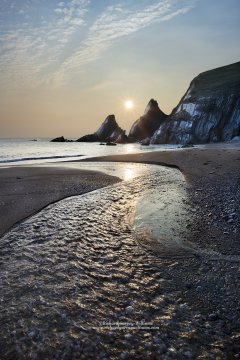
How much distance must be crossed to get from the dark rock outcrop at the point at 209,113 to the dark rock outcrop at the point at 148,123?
3267cm

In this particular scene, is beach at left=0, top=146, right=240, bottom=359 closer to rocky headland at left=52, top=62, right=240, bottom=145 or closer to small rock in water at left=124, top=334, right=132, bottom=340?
small rock in water at left=124, top=334, right=132, bottom=340

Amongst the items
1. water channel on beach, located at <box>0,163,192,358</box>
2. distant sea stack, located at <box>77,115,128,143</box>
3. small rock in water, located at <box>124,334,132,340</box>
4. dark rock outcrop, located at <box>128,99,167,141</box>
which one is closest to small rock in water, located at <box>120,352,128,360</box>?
small rock in water, located at <box>124,334,132,340</box>

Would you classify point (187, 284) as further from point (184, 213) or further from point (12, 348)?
point (184, 213)

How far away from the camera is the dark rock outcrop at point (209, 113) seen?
6669 cm

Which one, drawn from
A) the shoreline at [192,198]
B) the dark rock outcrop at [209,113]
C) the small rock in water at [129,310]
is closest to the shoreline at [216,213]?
the shoreline at [192,198]

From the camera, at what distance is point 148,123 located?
115 m

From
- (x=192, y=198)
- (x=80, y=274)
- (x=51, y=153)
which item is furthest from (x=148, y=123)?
(x=80, y=274)

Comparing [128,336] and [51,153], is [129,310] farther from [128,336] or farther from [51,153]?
[51,153]

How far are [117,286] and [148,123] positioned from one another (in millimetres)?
115693

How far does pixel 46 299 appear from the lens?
303 centimetres

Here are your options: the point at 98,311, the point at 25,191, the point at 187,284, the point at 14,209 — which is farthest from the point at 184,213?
the point at 25,191

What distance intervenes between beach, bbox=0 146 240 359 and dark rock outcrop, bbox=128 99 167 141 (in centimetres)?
10816

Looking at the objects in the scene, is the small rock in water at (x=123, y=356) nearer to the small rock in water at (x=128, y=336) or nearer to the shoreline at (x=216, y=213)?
the small rock in water at (x=128, y=336)

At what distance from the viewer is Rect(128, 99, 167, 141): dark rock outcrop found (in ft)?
374
